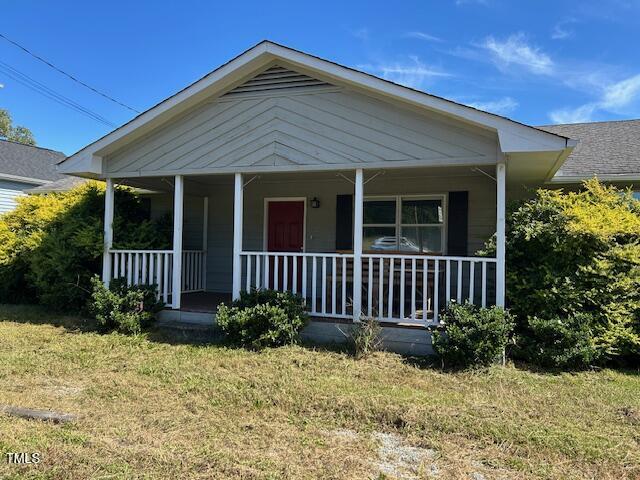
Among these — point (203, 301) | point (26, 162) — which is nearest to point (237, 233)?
point (203, 301)

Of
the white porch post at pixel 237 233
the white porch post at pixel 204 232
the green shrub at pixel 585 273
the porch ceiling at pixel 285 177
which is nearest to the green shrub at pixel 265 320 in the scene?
the white porch post at pixel 237 233

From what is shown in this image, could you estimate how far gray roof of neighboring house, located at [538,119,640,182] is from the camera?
7.89m

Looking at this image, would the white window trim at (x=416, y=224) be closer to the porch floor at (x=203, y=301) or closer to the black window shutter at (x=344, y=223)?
the black window shutter at (x=344, y=223)

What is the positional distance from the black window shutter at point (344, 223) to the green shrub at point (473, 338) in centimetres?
347

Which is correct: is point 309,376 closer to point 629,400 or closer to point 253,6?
point 629,400

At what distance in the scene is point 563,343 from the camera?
5461 mm

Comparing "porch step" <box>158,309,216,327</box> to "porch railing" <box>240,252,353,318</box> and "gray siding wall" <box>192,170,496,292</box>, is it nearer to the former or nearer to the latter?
"porch railing" <box>240,252,353,318</box>

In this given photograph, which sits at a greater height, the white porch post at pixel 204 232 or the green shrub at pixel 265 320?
the white porch post at pixel 204 232

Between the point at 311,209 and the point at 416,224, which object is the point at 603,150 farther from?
the point at 311,209

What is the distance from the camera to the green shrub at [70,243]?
27.5 ft

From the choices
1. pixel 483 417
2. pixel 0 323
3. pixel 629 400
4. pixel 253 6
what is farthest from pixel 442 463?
pixel 253 6

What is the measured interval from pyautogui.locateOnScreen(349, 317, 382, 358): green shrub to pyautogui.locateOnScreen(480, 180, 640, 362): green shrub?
6.13 ft

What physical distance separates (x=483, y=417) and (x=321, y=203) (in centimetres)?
595

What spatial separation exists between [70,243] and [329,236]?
4.97 metres
